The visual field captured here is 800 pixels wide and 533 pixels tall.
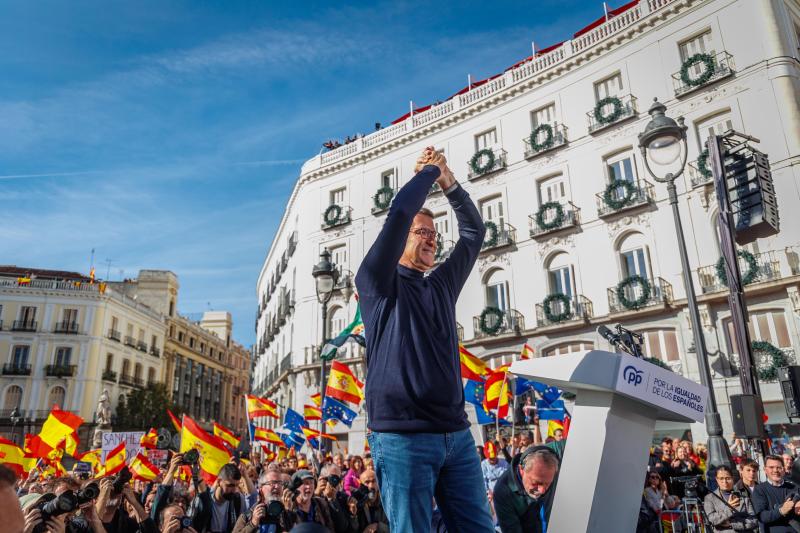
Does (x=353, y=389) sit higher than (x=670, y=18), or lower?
lower

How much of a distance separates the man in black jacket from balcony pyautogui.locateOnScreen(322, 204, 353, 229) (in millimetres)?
28574

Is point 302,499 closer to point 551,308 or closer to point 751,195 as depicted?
point 751,195

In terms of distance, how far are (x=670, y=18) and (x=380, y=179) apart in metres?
15.9

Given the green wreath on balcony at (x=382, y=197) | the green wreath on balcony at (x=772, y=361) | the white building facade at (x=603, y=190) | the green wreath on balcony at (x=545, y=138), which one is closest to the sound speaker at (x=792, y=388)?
the white building facade at (x=603, y=190)

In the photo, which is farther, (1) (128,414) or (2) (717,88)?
(1) (128,414)

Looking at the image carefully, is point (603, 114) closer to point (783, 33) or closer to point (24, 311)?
point (783, 33)

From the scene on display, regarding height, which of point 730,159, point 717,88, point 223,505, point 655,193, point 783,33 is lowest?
point 223,505

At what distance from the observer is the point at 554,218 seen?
24391mm

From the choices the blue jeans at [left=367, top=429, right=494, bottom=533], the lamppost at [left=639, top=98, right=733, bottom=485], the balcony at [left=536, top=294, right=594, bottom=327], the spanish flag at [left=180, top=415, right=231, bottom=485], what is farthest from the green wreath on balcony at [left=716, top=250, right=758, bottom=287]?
the blue jeans at [left=367, top=429, right=494, bottom=533]

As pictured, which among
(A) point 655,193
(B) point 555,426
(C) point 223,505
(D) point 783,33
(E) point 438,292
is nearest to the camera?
(E) point 438,292

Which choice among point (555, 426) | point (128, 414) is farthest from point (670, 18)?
point (128, 414)

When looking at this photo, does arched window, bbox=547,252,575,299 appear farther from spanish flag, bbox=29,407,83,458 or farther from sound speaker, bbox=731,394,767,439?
spanish flag, bbox=29,407,83,458

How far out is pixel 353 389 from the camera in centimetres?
1536

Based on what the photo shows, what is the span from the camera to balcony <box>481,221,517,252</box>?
1017 inches
